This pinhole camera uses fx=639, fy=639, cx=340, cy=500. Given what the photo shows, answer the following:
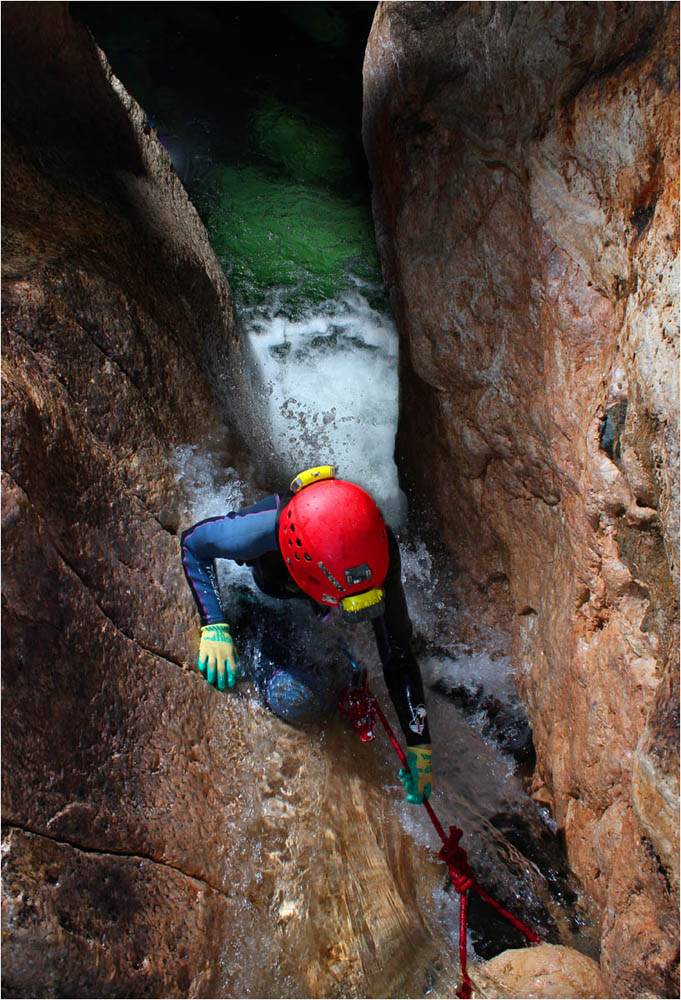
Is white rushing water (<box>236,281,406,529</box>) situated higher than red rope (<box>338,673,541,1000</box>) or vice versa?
white rushing water (<box>236,281,406,529</box>)

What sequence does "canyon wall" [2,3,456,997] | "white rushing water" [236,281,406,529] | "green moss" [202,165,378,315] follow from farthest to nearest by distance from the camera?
1. "green moss" [202,165,378,315]
2. "white rushing water" [236,281,406,529]
3. "canyon wall" [2,3,456,997]

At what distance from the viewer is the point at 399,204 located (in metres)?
3.58

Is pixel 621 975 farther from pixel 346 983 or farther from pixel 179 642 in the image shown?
pixel 179 642

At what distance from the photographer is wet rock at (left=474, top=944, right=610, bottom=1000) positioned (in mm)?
1938

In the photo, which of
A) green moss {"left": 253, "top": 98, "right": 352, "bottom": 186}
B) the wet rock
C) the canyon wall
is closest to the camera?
the canyon wall

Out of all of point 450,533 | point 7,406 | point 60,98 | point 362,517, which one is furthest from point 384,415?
point 7,406

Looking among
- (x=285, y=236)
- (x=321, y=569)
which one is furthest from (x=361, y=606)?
(x=285, y=236)

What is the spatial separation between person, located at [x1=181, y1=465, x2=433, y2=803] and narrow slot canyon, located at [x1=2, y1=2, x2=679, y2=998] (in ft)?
0.35

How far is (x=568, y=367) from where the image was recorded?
2.24 m

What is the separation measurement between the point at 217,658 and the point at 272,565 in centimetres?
45

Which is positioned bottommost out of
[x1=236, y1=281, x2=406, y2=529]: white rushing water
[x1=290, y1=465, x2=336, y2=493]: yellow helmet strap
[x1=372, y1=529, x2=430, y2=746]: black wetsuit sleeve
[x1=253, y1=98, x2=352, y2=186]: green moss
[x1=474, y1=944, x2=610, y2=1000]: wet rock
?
[x1=474, y1=944, x2=610, y2=1000]: wet rock

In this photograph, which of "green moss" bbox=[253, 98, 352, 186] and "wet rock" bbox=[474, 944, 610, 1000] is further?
"green moss" bbox=[253, 98, 352, 186]

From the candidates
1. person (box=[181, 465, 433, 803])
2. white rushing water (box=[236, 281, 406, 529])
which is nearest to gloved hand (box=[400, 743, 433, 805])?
person (box=[181, 465, 433, 803])

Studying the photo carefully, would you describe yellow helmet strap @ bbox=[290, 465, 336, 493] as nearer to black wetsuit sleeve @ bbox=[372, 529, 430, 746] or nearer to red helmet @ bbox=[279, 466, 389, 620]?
red helmet @ bbox=[279, 466, 389, 620]
